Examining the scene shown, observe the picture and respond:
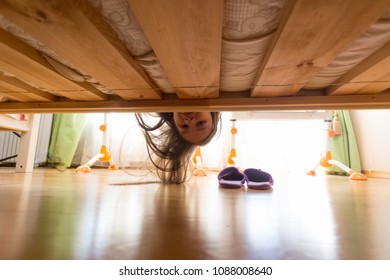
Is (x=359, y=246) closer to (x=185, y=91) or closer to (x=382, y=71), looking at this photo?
(x=382, y=71)

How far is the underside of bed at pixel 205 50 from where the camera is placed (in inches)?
15.8

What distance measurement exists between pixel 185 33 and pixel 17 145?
97.8 inches

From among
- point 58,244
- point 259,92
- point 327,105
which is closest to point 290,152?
point 327,105

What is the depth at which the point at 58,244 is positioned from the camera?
34 centimetres

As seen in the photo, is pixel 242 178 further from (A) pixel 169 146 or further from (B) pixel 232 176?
(A) pixel 169 146

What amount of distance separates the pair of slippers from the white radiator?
200cm

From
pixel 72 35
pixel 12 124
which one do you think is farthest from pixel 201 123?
pixel 12 124

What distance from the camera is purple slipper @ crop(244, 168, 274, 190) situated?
105 cm

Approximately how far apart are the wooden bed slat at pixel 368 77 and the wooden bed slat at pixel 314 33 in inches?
4.7

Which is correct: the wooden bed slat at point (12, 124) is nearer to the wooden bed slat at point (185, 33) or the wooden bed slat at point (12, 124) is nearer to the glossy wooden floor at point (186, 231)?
the glossy wooden floor at point (186, 231)

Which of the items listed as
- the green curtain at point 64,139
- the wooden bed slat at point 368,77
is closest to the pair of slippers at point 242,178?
the wooden bed slat at point 368,77

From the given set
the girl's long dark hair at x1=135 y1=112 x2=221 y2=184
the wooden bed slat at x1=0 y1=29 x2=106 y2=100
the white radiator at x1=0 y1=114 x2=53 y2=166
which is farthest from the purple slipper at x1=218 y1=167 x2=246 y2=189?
the white radiator at x1=0 y1=114 x2=53 y2=166

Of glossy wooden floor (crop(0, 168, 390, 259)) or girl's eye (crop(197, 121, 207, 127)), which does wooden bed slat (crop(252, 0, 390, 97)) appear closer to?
glossy wooden floor (crop(0, 168, 390, 259))

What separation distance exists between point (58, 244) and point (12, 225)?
0.50ft
